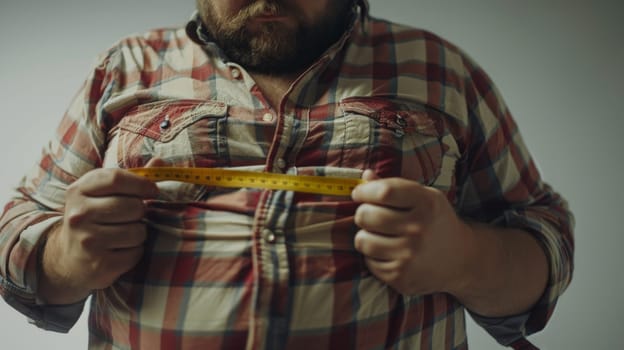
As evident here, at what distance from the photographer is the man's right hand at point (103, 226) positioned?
827mm

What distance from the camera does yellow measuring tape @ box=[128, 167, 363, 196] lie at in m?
0.87

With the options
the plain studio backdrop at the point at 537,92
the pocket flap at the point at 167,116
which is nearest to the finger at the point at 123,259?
the pocket flap at the point at 167,116

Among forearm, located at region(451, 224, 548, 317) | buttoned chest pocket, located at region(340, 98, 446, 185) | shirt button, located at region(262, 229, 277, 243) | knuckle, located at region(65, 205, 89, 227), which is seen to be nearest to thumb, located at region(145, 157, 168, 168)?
knuckle, located at region(65, 205, 89, 227)

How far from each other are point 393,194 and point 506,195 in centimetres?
44

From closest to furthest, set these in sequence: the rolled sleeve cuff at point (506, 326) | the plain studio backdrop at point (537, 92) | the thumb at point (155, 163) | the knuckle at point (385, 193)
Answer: the knuckle at point (385, 193) → the thumb at point (155, 163) → the rolled sleeve cuff at point (506, 326) → the plain studio backdrop at point (537, 92)

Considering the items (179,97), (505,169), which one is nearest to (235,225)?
(179,97)

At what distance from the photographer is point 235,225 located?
34.2 inches

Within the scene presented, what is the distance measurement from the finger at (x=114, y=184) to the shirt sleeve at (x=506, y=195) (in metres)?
0.68

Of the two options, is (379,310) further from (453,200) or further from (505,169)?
(505,169)

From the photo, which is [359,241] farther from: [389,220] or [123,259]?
[123,259]

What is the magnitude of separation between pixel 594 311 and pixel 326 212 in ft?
3.70

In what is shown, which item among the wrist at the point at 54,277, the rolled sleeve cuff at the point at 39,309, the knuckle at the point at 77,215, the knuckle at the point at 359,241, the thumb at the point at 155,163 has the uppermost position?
the thumb at the point at 155,163

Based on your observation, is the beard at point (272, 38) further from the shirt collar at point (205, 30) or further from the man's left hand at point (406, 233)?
the man's left hand at point (406, 233)

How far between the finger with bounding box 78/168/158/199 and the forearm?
61 cm
